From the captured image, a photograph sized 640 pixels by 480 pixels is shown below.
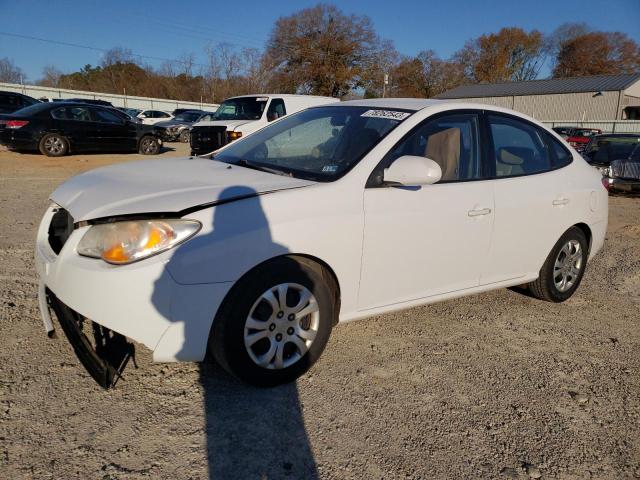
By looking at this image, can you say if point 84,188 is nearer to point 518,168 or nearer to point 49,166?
point 518,168

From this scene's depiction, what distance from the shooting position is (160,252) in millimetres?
2461

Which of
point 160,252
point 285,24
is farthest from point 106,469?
point 285,24

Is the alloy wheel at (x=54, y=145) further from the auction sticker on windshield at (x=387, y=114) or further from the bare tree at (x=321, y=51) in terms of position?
the bare tree at (x=321, y=51)

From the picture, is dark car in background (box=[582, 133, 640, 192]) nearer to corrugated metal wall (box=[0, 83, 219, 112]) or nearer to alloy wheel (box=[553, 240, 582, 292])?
alloy wheel (box=[553, 240, 582, 292])

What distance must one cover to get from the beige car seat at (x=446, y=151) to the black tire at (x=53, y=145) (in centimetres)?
1321

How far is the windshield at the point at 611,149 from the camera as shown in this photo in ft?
36.4

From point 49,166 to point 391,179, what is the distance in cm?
1179

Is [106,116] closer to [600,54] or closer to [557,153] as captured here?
[557,153]

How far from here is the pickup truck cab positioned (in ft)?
38.0

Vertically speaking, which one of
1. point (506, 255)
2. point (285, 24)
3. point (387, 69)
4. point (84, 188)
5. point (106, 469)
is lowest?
point (106, 469)

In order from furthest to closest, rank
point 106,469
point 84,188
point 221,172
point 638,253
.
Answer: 1. point 638,253
2. point 221,172
3. point 84,188
4. point 106,469

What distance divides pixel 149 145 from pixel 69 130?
99.7 inches

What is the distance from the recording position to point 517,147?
4.08 metres

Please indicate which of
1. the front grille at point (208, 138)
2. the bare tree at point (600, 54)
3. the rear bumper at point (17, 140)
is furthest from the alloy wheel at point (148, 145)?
the bare tree at point (600, 54)
